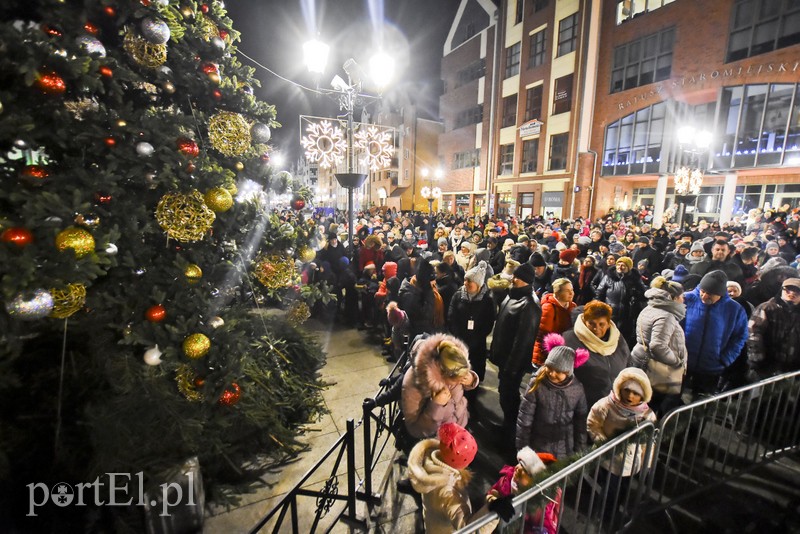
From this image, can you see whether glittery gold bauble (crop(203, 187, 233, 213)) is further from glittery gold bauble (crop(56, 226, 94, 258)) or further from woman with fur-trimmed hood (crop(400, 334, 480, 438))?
woman with fur-trimmed hood (crop(400, 334, 480, 438))

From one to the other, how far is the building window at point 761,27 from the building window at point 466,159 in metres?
17.5

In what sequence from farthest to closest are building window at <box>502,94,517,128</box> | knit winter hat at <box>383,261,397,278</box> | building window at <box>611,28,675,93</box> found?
1. building window at <box>502,94,517,128</box>
2. building window at <box>611,28,675,93</box>
3. knit winter hat at <box>383,261,397,278</box>

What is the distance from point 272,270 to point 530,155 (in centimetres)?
2797

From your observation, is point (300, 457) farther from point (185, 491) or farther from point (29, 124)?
point (29, 124)

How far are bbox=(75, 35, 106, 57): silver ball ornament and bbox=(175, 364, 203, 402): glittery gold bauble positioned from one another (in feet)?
7.68

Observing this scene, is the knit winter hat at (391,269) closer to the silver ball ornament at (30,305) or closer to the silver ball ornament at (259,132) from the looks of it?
the silver ball ornament at (259,132)

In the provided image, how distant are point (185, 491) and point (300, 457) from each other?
4.08ft

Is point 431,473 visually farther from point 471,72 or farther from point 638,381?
point 471,72

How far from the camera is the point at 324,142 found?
8.84 m

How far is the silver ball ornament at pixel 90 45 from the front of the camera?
2479 mm

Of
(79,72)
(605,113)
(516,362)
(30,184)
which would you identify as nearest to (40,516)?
(30,184)

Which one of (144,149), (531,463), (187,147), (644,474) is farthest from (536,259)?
(144,149)

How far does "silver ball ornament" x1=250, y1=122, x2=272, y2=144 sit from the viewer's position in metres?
3.60

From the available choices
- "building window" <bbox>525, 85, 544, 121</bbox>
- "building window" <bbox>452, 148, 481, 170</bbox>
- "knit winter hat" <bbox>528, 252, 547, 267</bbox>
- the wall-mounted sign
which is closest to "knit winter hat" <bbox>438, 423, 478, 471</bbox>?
"knit winter hat" <bbox>528, 252, 547, 267</bbox>
